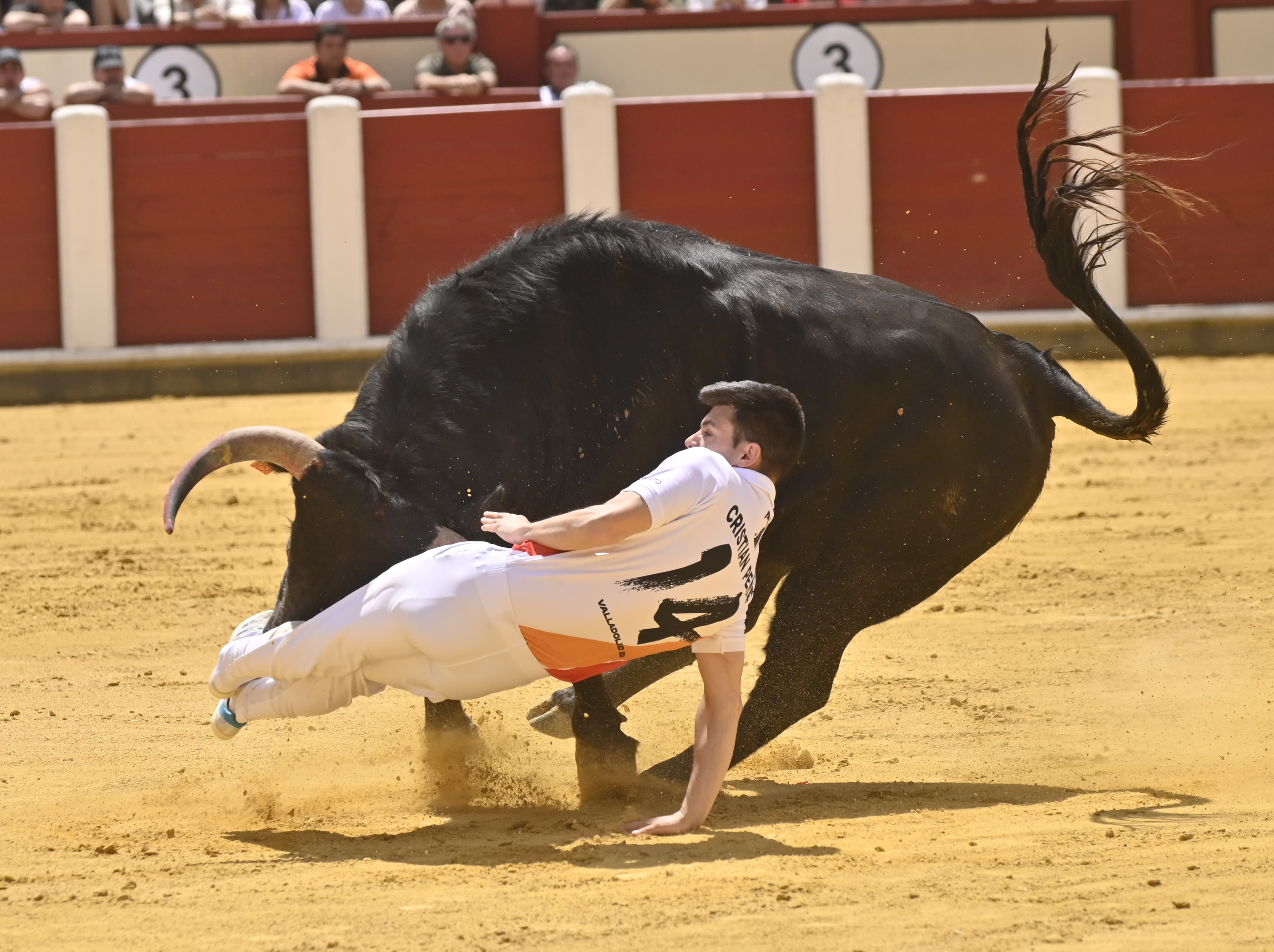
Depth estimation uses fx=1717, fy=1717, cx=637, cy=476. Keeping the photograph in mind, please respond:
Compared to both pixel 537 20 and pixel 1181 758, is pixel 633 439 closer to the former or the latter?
pixel 1181 758

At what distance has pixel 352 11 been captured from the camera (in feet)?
40.2

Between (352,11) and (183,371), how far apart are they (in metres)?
3.08

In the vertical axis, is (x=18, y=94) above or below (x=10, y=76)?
below

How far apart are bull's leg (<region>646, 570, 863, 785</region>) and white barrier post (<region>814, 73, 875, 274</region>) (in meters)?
7.33

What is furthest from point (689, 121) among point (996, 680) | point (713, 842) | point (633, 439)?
point (713, 842)

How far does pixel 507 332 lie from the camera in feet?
13.1

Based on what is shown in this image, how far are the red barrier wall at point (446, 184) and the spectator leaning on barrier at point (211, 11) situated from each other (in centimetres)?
162

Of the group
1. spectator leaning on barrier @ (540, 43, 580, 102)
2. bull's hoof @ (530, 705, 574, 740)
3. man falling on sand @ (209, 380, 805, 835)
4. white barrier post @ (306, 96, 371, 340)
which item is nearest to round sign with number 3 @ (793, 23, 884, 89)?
spectator leaning on barrier @ (540, 43, 580, 102)

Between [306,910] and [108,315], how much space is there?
8.84 m

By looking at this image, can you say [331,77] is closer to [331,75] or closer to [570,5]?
[331,75]

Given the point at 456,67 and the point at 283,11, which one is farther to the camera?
the point at 283,11

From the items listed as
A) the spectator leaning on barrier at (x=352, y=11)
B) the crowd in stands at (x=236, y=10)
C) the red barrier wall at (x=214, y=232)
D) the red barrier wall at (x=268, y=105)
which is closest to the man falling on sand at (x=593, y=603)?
the red barrier wall at (x=214, y=232)

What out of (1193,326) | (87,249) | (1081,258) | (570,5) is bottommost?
(1193,326)

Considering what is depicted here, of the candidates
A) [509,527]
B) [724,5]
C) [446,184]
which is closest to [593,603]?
[509,527]
